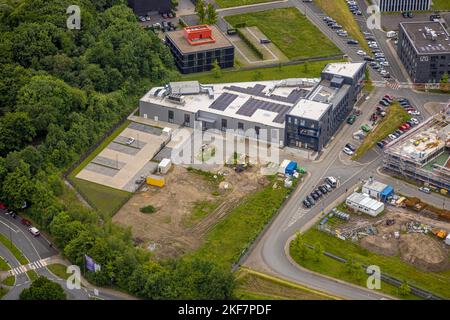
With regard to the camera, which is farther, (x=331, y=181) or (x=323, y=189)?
(x=331, y=181)

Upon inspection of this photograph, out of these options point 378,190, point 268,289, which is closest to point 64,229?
point 268,289

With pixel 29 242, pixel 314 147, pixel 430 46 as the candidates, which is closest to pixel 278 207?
pixel 314 147

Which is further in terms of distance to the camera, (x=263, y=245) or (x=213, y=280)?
(x=263, y=245)

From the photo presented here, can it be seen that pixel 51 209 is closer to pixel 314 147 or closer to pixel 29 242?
pixel 29 242

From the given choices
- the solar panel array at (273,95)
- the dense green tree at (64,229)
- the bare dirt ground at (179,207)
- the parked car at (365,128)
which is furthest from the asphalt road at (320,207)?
the dense green tree at (64,229)

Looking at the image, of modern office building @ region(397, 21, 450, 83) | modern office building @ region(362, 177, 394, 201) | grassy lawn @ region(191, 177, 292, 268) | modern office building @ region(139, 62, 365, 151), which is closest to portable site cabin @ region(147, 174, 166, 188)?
grassy lawn @ region(191, 177, 292, 268)

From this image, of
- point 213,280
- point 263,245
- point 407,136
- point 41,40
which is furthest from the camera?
point 41,40

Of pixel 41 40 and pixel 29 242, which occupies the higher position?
pixel 41 40

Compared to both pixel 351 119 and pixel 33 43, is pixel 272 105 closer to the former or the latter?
pixel 351 119
